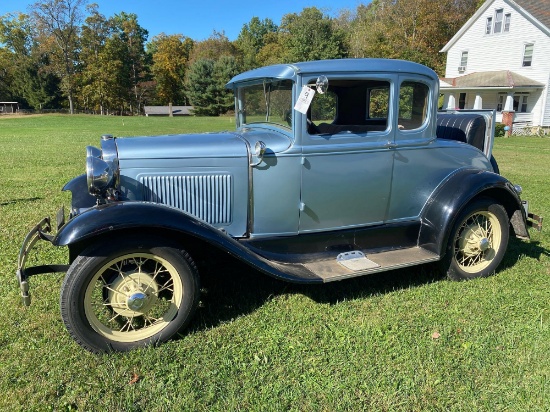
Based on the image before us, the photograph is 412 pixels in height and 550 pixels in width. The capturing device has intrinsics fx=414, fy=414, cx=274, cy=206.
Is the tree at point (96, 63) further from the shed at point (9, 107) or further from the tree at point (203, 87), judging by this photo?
the tree at point (203, 87)

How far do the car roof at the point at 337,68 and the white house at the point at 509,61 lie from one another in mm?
22482

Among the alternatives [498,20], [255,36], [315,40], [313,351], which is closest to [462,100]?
[498,20]

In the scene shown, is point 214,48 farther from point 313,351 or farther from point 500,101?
point 313,351

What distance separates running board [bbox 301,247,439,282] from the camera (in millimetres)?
3480

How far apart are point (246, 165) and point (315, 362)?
164 cm

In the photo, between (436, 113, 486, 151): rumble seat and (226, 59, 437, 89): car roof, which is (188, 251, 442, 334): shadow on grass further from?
(226, 59, 437, 89): car roof

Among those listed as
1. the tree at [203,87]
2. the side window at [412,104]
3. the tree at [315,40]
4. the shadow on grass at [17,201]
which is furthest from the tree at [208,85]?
the side window at [412,104]

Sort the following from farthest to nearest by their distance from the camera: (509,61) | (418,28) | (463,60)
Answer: (418,28) < (463,60) < (509,61)

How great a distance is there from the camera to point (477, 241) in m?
4.20

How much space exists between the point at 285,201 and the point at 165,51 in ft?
204

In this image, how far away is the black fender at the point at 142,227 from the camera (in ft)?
8.93

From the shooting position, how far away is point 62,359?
2.90 metres

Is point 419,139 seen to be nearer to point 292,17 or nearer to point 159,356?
point 159,356

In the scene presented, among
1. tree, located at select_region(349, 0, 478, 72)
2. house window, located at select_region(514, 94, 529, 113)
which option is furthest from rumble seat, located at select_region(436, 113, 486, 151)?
tree, located at select_region(349, 0, 478, 72)
